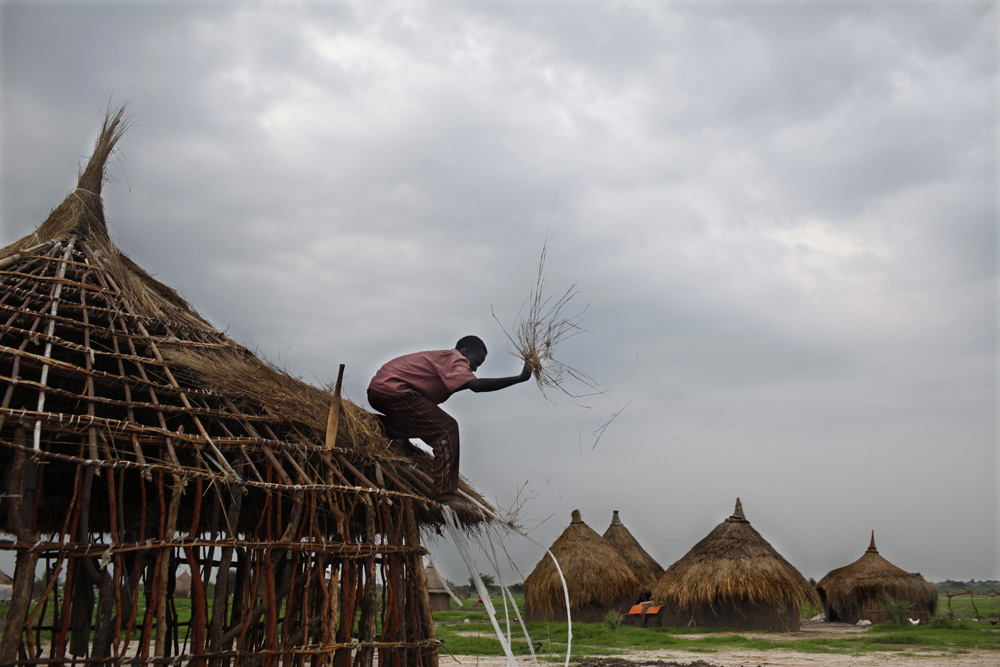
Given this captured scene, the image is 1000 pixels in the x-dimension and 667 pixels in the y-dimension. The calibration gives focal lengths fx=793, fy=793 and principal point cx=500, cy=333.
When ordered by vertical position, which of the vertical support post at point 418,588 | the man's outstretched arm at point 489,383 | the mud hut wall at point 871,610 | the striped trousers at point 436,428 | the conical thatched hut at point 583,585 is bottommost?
the mud hut wall at point 871,610

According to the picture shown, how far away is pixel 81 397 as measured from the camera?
446cm

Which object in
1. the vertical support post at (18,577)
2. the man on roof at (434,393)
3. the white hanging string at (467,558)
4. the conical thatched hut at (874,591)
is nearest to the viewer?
the vertical support post at (18,577)

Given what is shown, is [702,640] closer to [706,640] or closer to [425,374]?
[706,640]

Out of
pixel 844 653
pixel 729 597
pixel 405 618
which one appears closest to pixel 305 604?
pixel 405 618

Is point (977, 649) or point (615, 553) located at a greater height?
point (615, 553)

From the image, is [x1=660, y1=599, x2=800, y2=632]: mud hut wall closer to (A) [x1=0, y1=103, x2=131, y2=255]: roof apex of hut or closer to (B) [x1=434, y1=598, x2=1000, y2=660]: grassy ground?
(B) [x1=434, y1=598, x2=1000, y2=660]: grassy ground

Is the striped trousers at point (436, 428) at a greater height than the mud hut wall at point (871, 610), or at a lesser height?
greater

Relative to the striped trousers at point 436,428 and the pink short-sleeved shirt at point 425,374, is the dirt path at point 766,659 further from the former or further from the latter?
the pink short-sleeved shirt at point 425,374

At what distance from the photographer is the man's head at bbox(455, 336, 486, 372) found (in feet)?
19.5

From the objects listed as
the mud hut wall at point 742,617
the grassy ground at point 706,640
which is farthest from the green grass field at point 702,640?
the mud hut wall at point 742,617

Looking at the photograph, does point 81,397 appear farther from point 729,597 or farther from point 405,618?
point 729,597

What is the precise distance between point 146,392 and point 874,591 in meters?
22.1

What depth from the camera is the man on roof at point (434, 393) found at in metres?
5.67

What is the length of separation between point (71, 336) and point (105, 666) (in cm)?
225
